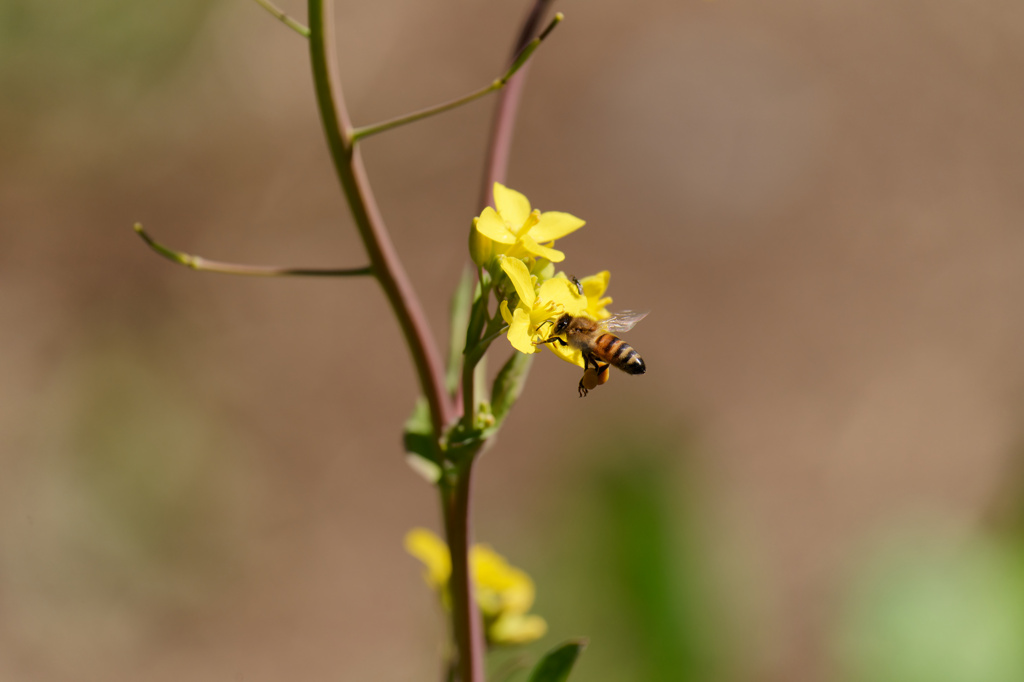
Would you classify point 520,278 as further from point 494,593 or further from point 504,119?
Answer: point 494,593

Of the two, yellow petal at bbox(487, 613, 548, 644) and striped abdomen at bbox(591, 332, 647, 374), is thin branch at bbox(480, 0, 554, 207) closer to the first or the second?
striped abdomen at bbox(591, 332, 647, 374)

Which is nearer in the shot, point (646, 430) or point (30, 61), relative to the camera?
point (646, 430)

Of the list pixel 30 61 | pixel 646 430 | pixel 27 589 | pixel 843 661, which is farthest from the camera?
pixel 30 61

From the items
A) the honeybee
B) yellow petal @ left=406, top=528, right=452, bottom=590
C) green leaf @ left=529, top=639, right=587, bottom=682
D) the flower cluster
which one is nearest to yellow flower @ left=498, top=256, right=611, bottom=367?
the flower cluster

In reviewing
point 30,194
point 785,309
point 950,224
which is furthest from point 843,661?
point 30,194

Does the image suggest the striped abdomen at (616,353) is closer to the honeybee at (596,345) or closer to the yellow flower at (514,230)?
the honeybee at (596,345)

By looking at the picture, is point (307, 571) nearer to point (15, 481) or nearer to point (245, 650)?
point (245, 650)

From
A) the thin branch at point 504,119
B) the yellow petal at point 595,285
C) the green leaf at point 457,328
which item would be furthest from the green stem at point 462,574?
the thin branch at point 504,119

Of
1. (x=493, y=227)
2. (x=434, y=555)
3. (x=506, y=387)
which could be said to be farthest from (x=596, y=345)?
(x=434, y=555)
